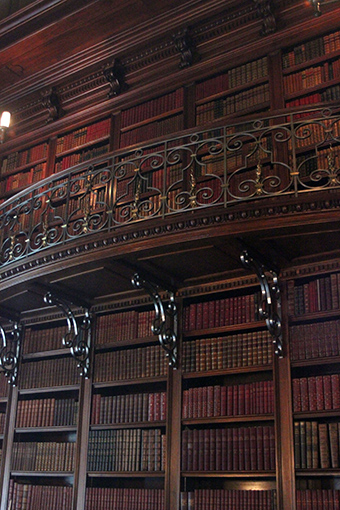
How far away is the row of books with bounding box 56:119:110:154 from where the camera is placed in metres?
5.54

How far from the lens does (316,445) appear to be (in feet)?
11.6

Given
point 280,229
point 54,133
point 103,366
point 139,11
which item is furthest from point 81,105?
point 280,229

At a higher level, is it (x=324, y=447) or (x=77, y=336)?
(x=77, y=336)

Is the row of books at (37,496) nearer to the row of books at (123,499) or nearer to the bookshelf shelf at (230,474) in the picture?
the row of books at (123,499)

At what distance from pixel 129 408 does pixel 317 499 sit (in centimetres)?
152

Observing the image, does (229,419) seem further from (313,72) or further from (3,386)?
(313,72)

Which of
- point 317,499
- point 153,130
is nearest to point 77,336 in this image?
point 153,130

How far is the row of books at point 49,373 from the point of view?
4.82 metres

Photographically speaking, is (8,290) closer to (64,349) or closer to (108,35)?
(64,349)

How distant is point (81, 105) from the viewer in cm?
584

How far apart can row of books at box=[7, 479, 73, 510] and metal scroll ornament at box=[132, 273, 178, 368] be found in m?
1.30

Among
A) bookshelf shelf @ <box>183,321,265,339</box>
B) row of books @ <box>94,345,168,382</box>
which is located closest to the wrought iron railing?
bookshelf shelf @ <box>183,321,265,339</box>

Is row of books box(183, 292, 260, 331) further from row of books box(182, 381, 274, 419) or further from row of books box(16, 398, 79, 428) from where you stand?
row of books box(16, 398, 79, 428)

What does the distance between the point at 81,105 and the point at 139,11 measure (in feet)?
3.54
